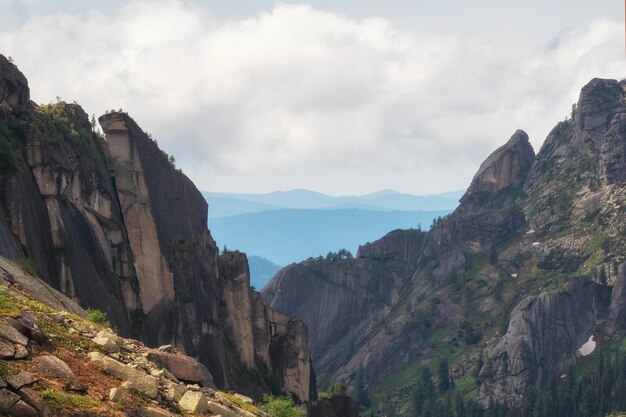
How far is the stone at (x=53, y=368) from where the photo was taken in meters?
35.5

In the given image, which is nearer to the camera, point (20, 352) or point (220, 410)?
point (20, 352)

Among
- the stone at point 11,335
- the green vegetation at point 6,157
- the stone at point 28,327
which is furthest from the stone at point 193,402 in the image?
the green vegetation at point 6,157

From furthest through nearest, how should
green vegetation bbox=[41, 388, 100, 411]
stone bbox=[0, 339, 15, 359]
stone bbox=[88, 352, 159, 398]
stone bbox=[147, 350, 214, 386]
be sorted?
1. stone bbox=[147, 350, 214, 386]
2. stone bbox=[88, 352, 159, 398]
3. stone bbox=[0, 339, 15, 359]
4. green vegetation bbox=[41, 388, 100, 411]

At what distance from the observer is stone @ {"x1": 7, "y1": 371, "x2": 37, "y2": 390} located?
1296 inches

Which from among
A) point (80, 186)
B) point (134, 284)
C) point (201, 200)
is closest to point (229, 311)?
point (201, 200)

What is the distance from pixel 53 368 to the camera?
3591 cm

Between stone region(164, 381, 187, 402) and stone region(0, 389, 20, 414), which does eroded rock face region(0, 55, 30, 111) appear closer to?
stone region(164, 381, 187, 402)

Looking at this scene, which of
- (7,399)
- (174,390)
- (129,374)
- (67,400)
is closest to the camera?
(7,399)

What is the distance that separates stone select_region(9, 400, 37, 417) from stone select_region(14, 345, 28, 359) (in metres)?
3.81

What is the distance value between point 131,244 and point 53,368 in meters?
69.1

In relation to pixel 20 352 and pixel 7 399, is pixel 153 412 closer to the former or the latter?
pixel 20 352

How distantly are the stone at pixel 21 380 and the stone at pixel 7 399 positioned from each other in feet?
2.69

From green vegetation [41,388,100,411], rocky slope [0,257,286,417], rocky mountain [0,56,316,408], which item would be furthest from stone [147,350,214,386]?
rocky mountain [0,56,316,408]

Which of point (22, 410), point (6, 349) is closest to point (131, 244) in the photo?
point (6, 349)
